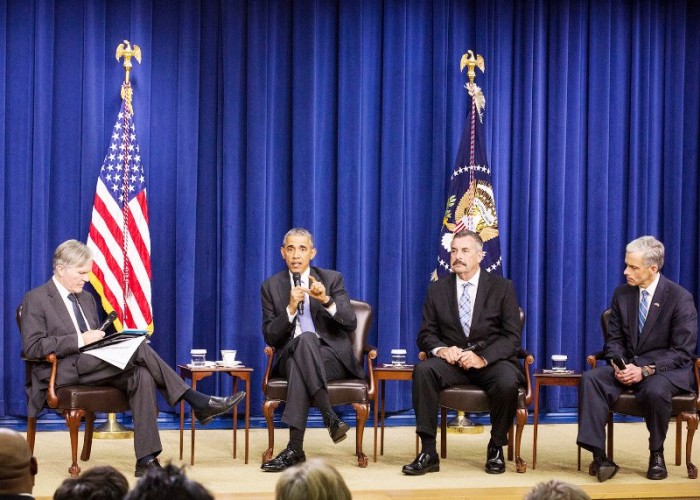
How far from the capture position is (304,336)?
548 centimetres

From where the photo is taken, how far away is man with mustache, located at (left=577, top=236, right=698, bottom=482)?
17.4 feet

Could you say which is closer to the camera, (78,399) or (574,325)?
(78,399)

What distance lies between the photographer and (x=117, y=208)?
655cm

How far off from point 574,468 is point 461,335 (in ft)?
3.21

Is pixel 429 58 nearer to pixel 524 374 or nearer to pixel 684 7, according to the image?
pixel 684 7

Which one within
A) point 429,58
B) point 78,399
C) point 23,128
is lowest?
point 78,399

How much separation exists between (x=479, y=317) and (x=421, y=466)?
0.95 m

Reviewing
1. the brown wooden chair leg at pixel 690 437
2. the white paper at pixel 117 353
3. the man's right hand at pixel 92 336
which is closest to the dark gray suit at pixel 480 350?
the brown wooden chair leg at pixel 690 437

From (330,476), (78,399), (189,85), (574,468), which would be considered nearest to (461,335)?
(574,468)

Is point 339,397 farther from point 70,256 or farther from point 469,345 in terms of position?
point 70,256

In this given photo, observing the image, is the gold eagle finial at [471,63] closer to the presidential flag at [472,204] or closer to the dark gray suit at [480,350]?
the presidential flag at [472,204]

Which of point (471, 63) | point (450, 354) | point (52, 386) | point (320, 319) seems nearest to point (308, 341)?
point (320, 319)

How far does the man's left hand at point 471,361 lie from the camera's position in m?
5.52

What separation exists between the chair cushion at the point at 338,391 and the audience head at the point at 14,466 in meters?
3.32
